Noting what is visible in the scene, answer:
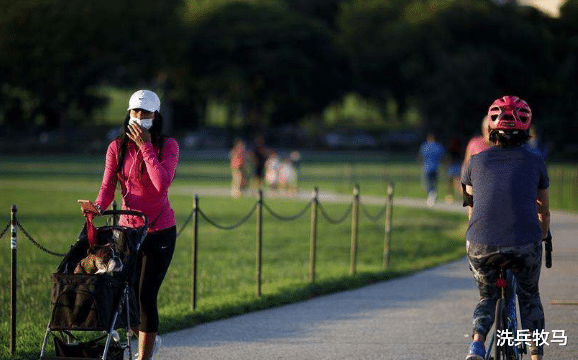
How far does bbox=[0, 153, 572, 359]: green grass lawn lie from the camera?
36.8 ft

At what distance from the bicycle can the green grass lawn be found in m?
3.63

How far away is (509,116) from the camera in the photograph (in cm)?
675

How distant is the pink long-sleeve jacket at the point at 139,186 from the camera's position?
7.18 meters

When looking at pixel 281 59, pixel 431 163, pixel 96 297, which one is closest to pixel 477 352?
pixel 96 297

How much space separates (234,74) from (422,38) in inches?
663

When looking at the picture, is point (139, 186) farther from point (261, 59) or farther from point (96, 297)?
point (261, 59)

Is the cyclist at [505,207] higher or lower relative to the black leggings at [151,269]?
higher

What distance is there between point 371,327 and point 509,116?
143 inches

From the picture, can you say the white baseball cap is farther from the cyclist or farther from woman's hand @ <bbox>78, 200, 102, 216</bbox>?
the cyclist

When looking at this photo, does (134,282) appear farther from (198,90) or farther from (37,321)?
(198,90)

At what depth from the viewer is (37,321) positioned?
1038 centimetres
